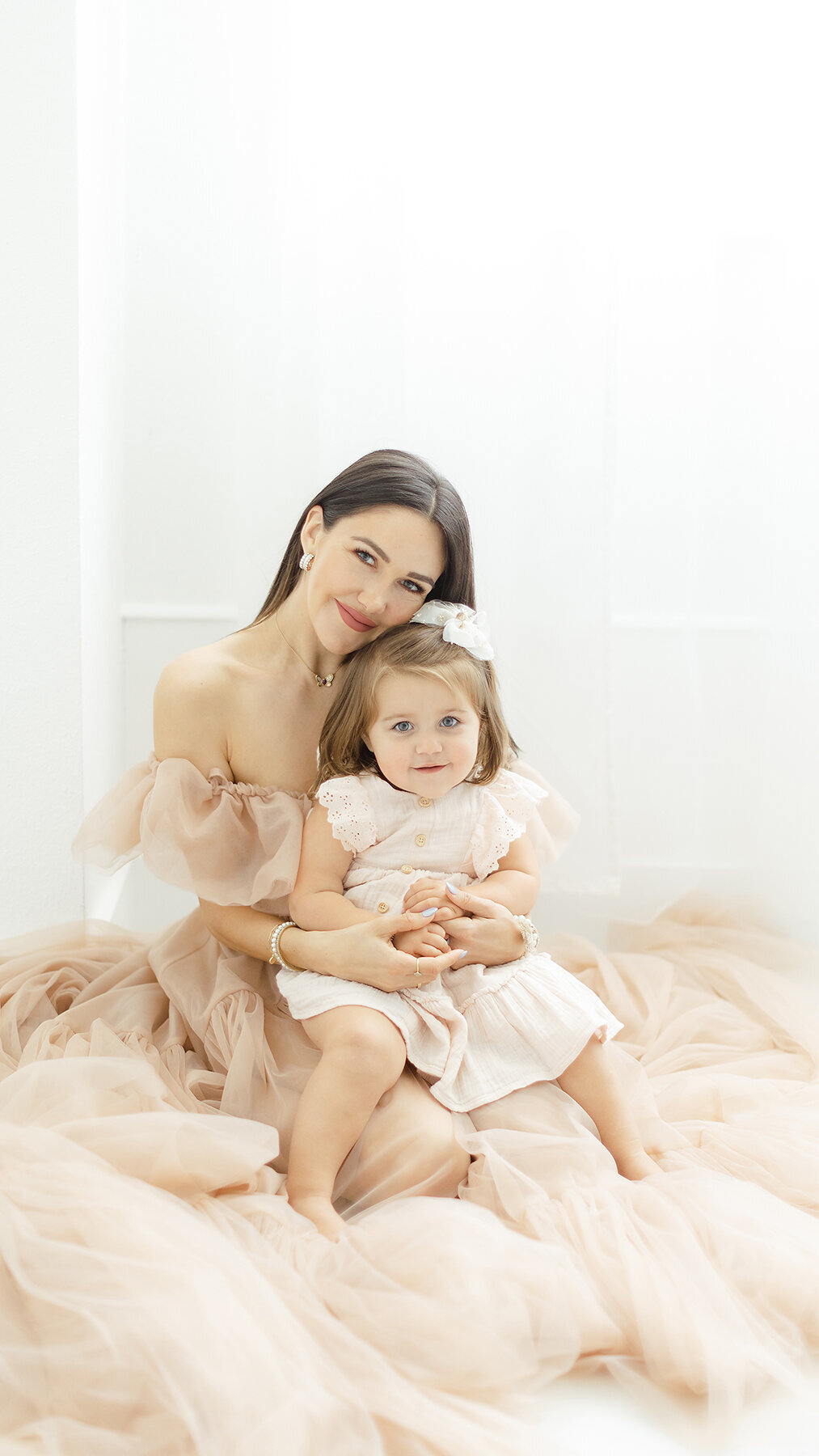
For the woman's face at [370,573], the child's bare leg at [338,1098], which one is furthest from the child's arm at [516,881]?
the woman's face at [370,573]

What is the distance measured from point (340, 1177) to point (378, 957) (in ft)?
0.82

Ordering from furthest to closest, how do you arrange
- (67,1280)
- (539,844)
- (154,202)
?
1. (154,202)
2. (539,844)
3. (67,1280)

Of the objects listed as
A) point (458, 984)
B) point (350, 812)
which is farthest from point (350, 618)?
point (458, 984)

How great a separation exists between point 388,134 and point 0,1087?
5.09 ft

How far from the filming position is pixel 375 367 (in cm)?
176

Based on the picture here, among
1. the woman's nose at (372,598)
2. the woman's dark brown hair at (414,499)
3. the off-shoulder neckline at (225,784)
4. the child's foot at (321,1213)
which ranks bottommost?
the child's foot at (321,1213)

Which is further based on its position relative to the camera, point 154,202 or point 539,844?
point 154,202

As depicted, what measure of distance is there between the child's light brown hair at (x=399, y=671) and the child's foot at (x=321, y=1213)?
20.1 inches

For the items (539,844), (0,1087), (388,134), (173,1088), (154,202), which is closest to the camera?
(0,1087)

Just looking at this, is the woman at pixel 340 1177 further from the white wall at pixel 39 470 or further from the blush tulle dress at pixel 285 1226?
the white wall at pixel 39 470

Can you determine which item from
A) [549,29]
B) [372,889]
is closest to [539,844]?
[372,889]

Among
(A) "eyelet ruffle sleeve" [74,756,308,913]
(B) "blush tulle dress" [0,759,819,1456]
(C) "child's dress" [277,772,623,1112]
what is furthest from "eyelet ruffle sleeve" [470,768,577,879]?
(A) "eyelet ruffle sleeve" [74,756,308,913]

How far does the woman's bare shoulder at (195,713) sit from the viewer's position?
1381mm

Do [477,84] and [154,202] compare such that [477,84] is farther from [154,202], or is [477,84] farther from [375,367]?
[154,202]
